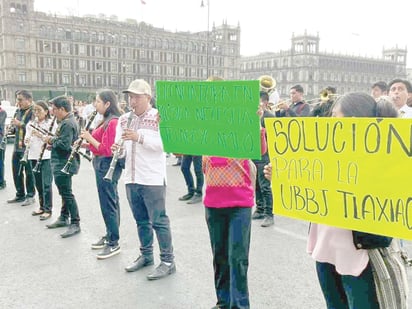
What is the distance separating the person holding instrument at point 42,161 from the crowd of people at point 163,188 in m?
0.02

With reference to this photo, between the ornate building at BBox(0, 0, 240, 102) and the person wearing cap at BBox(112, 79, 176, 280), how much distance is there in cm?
6406

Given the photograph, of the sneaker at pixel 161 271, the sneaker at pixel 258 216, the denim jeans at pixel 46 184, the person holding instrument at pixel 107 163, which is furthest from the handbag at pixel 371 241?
the denim jeans at pixel 46 184

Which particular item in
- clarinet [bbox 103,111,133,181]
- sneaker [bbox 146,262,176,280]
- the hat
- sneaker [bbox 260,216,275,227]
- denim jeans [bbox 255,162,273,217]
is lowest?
sneaker [bbox 146,262,176,280]

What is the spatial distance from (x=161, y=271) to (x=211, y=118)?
1.84 meters

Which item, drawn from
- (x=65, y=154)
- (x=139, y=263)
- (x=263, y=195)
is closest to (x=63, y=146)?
(x=65, y=154)

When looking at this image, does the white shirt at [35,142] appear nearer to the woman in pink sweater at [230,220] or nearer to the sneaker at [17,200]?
the sneaker at [17,200]

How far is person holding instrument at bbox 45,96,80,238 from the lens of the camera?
5.91 meters

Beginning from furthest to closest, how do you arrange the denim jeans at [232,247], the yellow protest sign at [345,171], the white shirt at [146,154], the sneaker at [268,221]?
the sneaker at [268,221]
the white shirt at [146,154]
the denim jeans at [232,247]
the yellow protest sign at [345,171]

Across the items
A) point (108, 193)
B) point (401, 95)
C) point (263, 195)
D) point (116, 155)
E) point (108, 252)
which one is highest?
point (401, 95)

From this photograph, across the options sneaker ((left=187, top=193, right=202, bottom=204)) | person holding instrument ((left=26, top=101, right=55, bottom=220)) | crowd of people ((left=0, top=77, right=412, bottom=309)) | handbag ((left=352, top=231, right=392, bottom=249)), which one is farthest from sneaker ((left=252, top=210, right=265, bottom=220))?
handbag ((left=352, top=231, right=392, bottom=249))

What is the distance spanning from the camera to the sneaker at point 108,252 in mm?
4969

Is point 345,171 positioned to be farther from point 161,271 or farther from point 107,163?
point 107,163

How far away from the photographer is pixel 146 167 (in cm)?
430

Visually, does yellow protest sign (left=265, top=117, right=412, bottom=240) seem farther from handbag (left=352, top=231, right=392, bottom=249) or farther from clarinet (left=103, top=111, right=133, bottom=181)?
clarinet (left=103, top=111, right=133, bottom=181)
